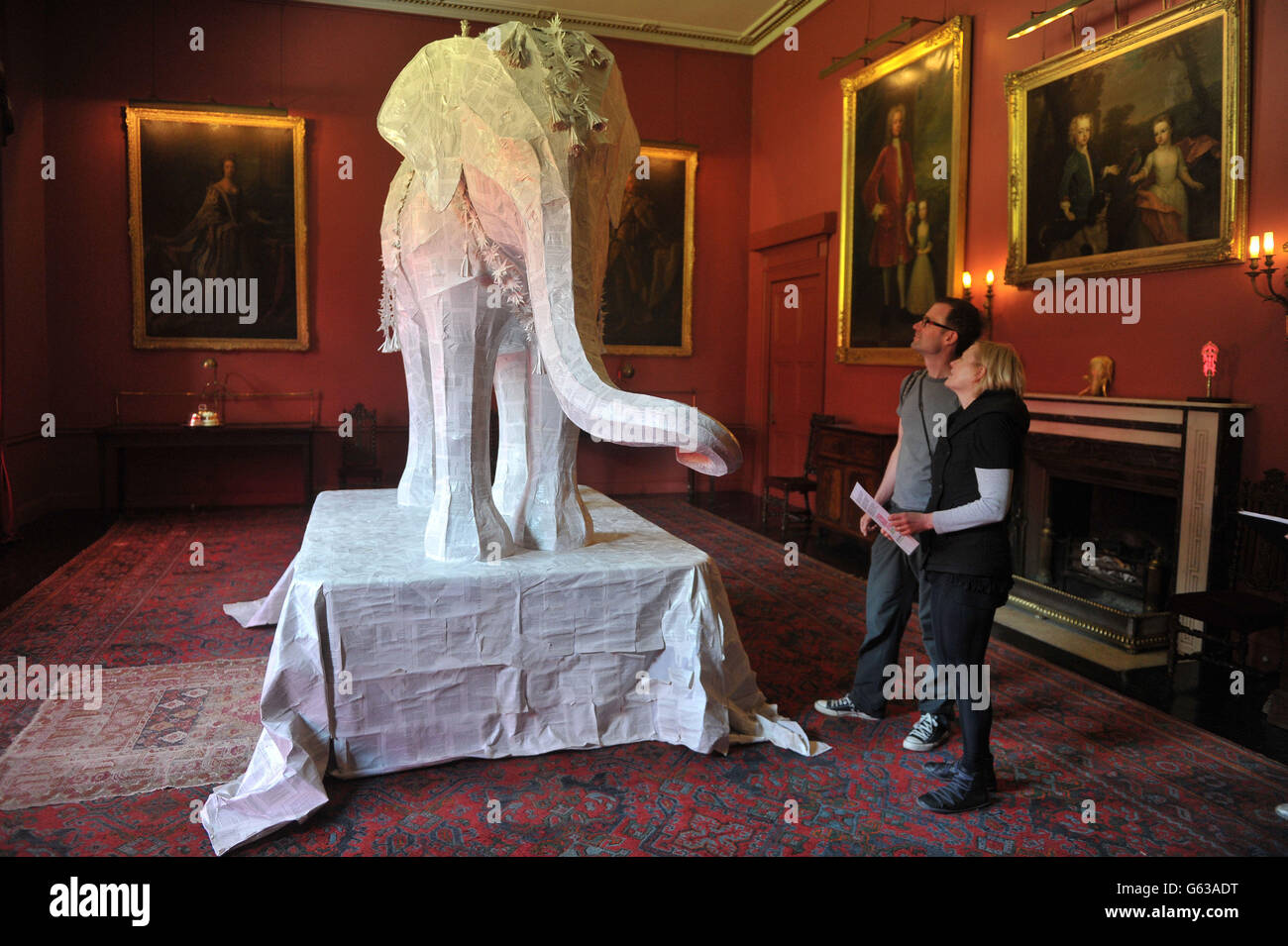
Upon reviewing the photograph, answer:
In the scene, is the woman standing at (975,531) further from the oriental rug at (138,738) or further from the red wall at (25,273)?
the red wall at (25,273)

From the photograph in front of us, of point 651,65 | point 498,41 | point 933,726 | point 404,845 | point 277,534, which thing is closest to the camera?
point 404,845

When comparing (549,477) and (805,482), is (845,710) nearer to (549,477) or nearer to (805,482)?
(549,477)

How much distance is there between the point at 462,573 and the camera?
111 inches

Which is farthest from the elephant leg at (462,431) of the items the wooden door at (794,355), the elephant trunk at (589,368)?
the wooden door at (794,355)

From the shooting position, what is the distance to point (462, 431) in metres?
3.09

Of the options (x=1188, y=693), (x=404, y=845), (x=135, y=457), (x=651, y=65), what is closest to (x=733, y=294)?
(x=651, y=65)

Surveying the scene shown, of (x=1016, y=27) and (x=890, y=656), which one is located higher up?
(x=1016, y=27)

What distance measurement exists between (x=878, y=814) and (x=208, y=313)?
26.0 feet

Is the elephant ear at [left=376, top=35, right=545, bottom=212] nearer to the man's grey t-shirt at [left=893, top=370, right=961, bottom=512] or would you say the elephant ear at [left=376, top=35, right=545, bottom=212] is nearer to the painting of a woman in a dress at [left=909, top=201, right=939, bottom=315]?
the man's grey t-shirt at [left=893, top=370, right=961, bottom=512]

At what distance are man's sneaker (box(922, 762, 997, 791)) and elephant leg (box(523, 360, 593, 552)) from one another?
1415mm

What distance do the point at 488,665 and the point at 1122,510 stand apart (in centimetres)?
412

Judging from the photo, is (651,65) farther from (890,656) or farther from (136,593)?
(890,656)

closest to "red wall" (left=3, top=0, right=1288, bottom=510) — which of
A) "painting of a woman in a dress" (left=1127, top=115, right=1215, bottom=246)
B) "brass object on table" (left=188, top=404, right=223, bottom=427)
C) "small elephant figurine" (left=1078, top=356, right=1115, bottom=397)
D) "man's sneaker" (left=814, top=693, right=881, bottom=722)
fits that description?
"brass object on table" (left=188, top=404, right=223, bottom=427)

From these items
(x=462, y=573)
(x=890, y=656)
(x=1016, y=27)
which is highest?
(x=1016, y=27)
